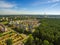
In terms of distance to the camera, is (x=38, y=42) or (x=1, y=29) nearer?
(x=38, y=42)

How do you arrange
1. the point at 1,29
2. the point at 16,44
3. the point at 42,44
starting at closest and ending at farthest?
Answer: the point at 42,44 → the point at 16,44 → the point at 1,29

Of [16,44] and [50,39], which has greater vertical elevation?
[50,39]

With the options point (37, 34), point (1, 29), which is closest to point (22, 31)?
point (1, 29)

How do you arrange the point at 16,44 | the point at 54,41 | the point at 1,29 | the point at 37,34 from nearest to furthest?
the point at 54,41 < the point at 16,44 < the point at 37,34 < the point at 1,29

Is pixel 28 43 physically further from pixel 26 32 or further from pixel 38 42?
pixel 26 32

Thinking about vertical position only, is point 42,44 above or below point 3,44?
above

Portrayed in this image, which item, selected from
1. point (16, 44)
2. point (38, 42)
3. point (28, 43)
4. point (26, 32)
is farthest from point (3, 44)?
point (26, 32)

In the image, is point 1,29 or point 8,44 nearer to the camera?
point 8,44

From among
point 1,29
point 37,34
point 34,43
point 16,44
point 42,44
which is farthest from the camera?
point 1,29

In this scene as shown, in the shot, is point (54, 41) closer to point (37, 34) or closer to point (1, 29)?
point (37, 34)
